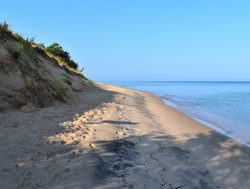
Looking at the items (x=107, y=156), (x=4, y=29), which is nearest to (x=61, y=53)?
(x=4, y=29)

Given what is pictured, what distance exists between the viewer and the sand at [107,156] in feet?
17.3

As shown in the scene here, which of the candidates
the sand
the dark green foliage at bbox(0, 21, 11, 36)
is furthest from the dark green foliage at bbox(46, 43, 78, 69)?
the sand

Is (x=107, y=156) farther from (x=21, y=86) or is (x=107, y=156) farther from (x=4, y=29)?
(x=4, y=29)

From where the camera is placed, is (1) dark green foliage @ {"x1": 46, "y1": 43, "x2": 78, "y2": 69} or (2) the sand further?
(1) dark green foliage @ {"x1": 46, "y1": 43, "x2": 78, "y2": 69}

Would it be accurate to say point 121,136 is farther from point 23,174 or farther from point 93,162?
point 23,174

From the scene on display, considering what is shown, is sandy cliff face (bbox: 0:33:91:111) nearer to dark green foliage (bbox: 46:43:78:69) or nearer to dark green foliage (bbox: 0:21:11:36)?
dark green foliage (bbox: 0:21:11:36)

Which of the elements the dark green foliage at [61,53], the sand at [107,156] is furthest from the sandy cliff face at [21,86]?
the dark green foliage at [61,53]

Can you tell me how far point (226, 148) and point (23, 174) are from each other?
199 inches

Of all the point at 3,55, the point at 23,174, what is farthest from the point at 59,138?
the point at 3,55

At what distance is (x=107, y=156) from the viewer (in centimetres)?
631

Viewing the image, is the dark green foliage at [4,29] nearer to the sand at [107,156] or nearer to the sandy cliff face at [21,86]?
the sandy cliff face at [21,86]

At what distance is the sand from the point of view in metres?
5.27

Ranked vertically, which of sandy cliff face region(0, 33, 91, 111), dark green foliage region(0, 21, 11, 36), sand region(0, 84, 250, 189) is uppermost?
dark green foliage region(0, 21, 11, 36)

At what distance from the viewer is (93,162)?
585cm
